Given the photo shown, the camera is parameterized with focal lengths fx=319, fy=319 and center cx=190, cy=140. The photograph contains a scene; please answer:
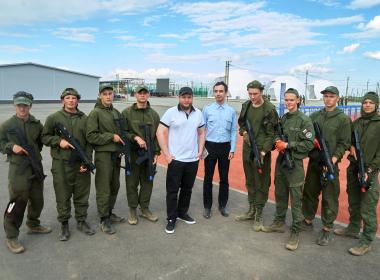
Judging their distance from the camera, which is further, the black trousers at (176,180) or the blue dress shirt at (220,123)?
the blue dress shirt at (220,123)

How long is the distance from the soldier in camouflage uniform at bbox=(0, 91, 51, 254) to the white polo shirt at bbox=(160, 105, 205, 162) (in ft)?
5.35

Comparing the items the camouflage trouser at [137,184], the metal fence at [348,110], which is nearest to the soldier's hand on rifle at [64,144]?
the camouflage trouser at [137,184]

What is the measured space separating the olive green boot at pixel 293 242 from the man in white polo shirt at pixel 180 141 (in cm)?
152

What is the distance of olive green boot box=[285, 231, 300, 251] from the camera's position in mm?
3953

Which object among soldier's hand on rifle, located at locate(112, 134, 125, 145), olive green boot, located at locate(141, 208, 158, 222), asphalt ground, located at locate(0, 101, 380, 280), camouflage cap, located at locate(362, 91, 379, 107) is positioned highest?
camouflage cap, located at locate(362, 91, 379, 107)

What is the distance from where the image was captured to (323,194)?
13.8ft

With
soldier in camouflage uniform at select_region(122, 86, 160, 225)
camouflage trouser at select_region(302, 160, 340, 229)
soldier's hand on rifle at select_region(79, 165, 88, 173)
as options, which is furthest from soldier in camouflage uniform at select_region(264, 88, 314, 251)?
soldier's hand on rifle at select_region(79, 165, 88, 173)

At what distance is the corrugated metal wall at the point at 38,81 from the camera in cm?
3456

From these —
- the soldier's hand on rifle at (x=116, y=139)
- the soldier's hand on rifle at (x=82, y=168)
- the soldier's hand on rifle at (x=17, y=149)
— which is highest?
the soldier's hand on rifle at (x=116, y=139)

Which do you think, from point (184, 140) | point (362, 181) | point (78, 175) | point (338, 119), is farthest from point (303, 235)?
point (78, 175)

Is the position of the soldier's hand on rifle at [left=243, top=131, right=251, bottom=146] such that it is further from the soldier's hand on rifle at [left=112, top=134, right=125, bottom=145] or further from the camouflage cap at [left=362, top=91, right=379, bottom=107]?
the soldier's hand on rifle at [left=112, top=134, right=125, bottom=145]

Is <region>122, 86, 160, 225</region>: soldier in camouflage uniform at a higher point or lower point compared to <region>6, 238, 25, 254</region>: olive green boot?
higher

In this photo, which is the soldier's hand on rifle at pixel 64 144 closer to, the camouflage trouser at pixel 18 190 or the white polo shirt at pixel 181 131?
the camouflage trouser at pixel 18 190

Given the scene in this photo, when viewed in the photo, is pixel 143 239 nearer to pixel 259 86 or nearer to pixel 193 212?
pixel 193 212
